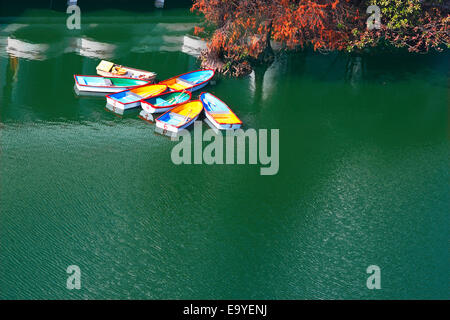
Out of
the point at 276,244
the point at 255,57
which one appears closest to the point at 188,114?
the point at 255,57

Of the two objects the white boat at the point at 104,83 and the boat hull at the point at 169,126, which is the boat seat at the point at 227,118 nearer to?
the boat hull at the point at 169,126

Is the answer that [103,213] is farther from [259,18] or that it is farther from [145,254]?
[259,18]

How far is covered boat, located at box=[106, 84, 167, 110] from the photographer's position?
3969 centimetres

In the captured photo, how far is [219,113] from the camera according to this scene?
39.1m

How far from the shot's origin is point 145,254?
2950 centimetres

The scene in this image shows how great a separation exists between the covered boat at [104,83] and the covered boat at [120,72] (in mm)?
812

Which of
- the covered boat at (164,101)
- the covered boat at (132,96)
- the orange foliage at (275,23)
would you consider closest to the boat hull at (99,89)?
the covered boat at (132,96)

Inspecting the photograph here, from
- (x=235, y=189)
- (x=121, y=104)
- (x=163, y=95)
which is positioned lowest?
(x=235, y=189)

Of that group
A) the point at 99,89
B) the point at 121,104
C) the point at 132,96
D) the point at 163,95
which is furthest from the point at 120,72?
the point at 121,104

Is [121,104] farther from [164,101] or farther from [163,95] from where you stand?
[163,95]

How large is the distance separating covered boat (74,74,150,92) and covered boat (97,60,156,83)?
81 centimetres

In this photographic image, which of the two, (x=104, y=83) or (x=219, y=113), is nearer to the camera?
(x=219, y=113)

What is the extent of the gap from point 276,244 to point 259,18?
66.2ft

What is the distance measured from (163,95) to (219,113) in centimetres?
460
